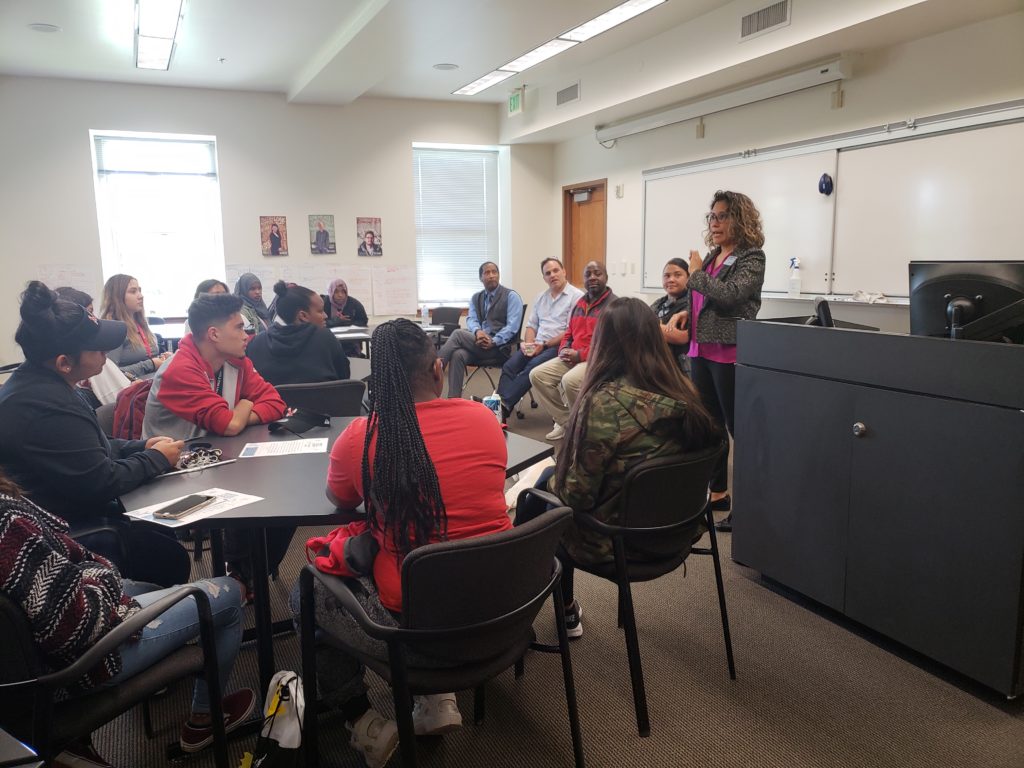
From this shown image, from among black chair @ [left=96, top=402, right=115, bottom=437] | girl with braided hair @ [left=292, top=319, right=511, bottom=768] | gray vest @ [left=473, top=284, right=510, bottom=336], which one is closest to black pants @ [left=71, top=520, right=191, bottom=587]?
girl with braided hair @ [left=292, top=319, right=511, bottom=768]

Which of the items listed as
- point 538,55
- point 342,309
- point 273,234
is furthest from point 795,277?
point 273,234

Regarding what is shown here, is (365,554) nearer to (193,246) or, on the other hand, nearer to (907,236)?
(907,236)

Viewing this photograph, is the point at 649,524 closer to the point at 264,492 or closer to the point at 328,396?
the point at 264,492

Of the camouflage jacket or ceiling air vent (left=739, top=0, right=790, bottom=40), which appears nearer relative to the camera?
the camouflage jacket

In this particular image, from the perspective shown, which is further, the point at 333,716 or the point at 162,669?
the point at 333,716

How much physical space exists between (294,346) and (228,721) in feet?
5.86

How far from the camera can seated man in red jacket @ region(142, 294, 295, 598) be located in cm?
245

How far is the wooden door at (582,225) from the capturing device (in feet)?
25.8

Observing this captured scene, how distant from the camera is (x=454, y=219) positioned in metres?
8.78

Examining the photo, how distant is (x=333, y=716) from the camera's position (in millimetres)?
2031

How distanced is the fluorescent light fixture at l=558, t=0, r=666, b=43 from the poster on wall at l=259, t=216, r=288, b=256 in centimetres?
368

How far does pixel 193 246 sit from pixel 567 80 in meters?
4.39

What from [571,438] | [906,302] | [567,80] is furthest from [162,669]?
[567,80]

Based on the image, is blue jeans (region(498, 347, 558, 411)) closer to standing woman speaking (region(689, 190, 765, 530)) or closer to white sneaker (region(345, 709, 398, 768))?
standing woman speaking (region(689, 190, 765, 530))
